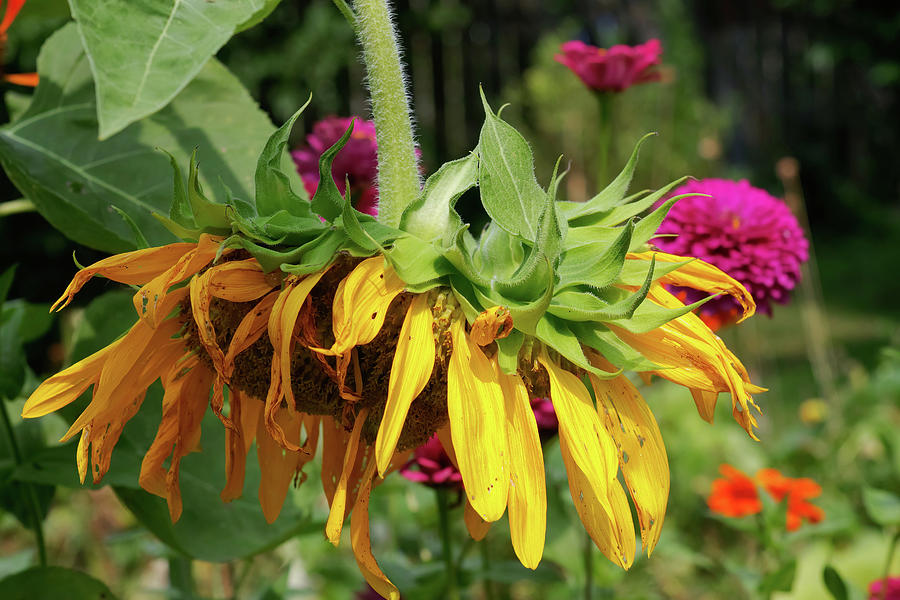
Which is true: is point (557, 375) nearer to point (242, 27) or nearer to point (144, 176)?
point (242, 27)

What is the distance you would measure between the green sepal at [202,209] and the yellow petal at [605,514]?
0.23 meters

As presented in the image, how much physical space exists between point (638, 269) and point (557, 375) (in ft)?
0.25

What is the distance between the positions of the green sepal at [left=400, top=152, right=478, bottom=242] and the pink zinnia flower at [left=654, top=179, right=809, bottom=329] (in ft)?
1.28

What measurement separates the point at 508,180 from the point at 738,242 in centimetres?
47

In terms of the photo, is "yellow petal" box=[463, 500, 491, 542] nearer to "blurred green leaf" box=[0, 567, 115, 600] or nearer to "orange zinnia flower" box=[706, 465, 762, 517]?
"blurred green leaf" box=[0, 567, 115, 600]

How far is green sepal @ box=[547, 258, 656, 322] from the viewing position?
46 cm

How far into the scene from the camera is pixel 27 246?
3.19 metres

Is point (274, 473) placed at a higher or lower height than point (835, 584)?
higher

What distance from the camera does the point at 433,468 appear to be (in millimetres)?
803

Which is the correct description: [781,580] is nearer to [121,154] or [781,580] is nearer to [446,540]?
[446,540]

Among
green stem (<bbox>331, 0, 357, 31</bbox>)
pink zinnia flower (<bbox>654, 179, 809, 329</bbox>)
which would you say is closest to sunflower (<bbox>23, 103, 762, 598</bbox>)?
green stem (<bbox>331, 0, 357, 31</bbox>)

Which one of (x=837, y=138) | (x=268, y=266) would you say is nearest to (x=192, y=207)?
(x=268, y=266)

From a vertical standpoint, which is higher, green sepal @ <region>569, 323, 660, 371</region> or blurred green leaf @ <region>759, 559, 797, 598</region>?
green sepal @ <region>569, 323, 660, 371</region>

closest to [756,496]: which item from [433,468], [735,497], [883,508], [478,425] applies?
[735,497]
